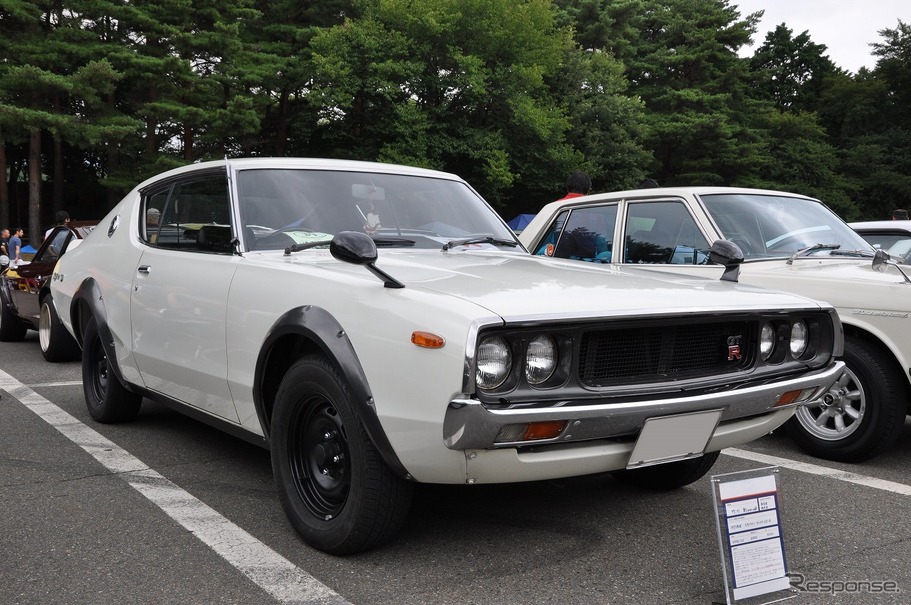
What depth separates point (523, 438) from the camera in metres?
2.52

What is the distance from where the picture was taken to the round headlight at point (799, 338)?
10.9 feet

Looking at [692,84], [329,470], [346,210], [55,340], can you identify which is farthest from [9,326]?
[692,84]

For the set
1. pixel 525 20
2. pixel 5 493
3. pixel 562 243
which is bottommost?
pixel 5 493

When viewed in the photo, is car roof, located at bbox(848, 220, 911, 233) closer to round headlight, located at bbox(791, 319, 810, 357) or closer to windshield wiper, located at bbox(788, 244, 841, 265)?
windshield wiper, located at bbox(788, 244, 841, 265)

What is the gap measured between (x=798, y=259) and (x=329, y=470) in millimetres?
3513

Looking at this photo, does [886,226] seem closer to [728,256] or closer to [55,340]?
[728,256]

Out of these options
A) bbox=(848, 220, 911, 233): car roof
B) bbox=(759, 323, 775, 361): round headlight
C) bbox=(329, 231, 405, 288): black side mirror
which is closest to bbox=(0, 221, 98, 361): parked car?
bbox=(329, 231, 405, 288): black side mirror

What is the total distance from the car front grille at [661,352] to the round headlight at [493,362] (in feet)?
1.00

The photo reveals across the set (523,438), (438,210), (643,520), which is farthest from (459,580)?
→ (438,210)

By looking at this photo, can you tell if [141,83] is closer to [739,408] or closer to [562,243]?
[562,243]

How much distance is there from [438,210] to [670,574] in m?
2.20

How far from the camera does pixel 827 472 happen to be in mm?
4344

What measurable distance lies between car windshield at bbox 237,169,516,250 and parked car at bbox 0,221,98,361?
192 inches

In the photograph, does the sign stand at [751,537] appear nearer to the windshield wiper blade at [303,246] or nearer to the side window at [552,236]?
the windshield wiper blade at [303,246]
